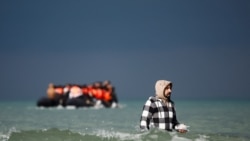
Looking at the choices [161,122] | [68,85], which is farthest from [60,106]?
[161,122]

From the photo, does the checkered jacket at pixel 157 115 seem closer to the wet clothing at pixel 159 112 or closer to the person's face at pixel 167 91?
the wet clothing at pixel 159 112

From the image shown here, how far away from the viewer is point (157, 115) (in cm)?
969

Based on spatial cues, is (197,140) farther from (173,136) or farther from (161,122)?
(161,122)

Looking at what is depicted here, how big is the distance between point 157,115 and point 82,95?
3601 cm

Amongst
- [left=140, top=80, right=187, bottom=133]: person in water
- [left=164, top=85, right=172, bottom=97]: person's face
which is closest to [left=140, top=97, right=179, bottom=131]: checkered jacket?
[left=140, top=80, right=187, bottom=133]: person in water

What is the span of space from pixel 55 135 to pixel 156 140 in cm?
314

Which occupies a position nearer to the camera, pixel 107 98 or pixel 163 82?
pixel 163 82

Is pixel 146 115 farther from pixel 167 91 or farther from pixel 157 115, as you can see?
pixel 167 91

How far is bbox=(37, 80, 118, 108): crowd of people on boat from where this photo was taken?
4491cm

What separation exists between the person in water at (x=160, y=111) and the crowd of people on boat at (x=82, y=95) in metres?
35.0

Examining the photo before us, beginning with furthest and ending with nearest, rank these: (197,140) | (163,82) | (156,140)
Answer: (197,140) → (156,140) → (163,82)

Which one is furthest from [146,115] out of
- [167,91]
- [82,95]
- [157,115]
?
[82,95]

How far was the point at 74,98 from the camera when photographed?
44844 mm

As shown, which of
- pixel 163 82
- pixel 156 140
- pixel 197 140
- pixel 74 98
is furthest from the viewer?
pixel 74 98
